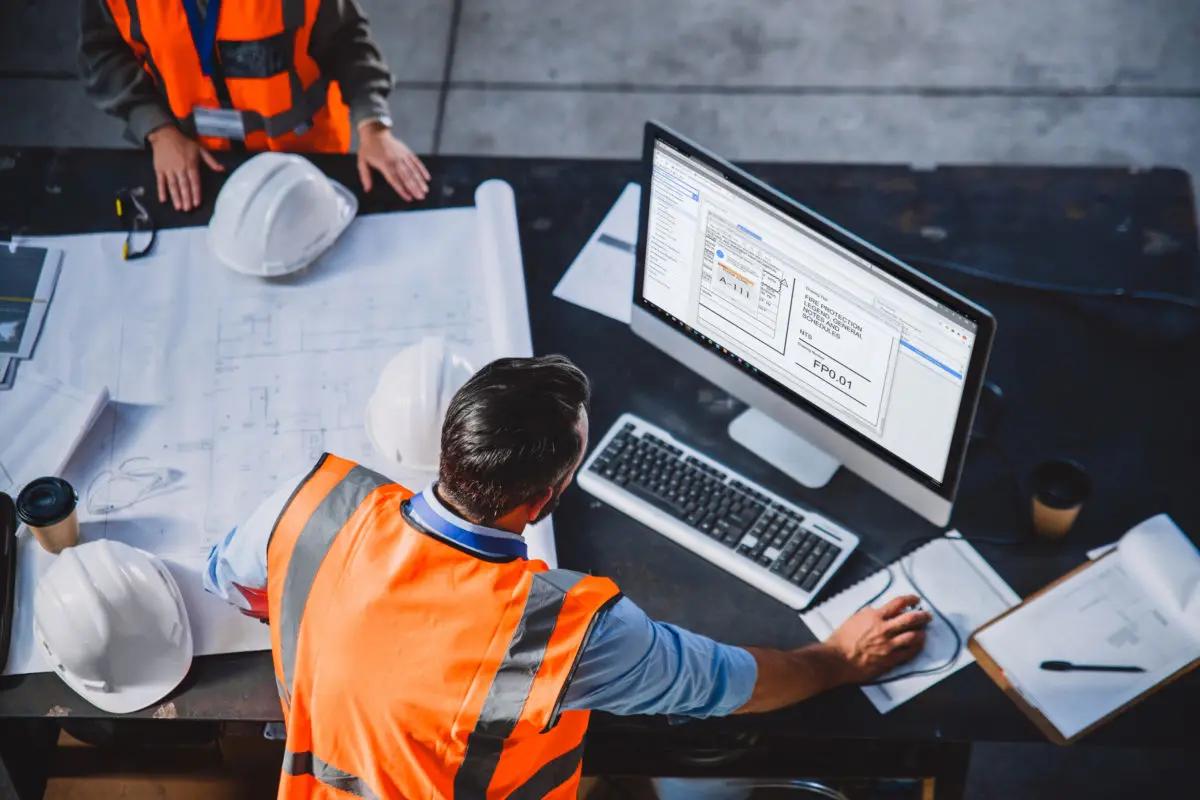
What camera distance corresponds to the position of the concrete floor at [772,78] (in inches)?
158

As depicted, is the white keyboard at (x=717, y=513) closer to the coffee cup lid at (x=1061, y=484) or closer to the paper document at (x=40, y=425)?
the coffee cup lid at (x=1061, y=484)

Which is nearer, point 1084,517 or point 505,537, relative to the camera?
point 505,537

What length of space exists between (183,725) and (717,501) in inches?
36.8

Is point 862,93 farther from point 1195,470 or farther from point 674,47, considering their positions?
point 1195,470

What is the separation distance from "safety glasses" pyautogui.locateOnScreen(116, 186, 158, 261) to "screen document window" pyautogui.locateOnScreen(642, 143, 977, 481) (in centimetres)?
99

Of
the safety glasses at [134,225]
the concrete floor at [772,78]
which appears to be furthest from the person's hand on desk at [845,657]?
the concrete floor at [772,78]

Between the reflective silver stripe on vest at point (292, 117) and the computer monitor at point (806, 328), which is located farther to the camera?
the reflective silver stripe on vest at point (292, 117)

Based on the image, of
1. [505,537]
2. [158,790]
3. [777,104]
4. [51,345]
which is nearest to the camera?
[505,537]

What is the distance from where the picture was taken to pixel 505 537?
172 cm

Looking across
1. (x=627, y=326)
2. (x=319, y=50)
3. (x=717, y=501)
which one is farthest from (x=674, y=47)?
(x=717, y=501)

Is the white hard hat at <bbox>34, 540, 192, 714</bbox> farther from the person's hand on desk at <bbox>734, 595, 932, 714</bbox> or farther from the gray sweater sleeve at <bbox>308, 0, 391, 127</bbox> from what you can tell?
the gray sweater sleeve at <bbox>308, 0, 391, 127</bbox>

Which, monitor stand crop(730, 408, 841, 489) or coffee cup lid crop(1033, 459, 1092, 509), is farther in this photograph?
monitor stand crop(730, 408, 841, 489)

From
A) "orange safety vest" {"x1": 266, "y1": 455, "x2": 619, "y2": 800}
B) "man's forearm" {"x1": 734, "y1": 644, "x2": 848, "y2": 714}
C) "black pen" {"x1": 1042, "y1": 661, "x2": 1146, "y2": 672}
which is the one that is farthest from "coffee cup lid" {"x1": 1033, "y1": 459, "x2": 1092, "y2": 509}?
"orange safety vest" {"x1": 266, "y1": 455, "x2": 619, "y2": 800}

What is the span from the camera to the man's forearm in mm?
1916
